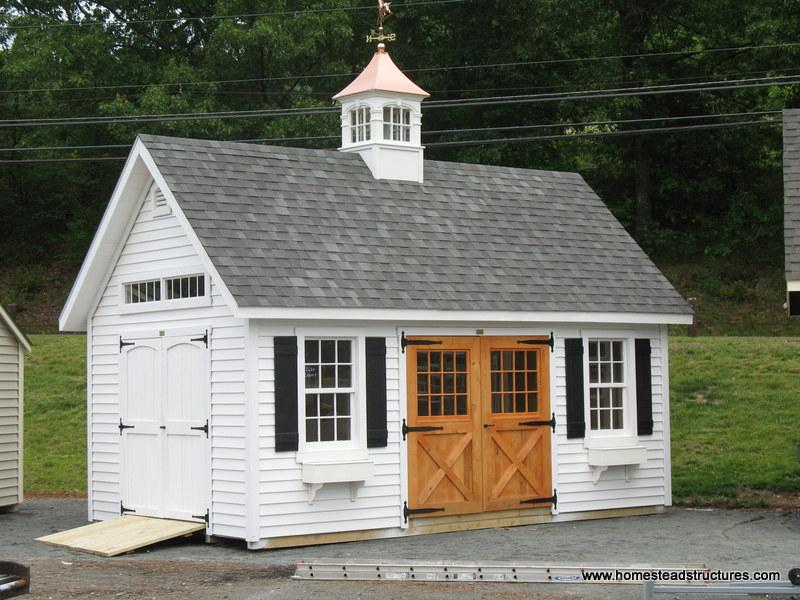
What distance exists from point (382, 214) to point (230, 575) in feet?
19.9

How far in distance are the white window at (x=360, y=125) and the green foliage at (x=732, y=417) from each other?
707 cm

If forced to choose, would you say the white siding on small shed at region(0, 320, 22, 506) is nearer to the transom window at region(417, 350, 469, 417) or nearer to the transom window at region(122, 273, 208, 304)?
the transom window at region(122, 273, 208, 304)

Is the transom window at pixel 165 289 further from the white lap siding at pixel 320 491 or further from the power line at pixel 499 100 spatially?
the power line at pixel 499 100

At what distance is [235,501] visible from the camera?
47.7ft

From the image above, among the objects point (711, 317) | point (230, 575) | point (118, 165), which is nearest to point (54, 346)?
point (118, 165)

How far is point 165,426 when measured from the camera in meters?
15.7

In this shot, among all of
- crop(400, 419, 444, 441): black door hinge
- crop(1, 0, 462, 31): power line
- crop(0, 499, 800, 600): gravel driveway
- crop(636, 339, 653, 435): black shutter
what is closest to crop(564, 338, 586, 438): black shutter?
crop(636, 339, 653, 435): black shutter

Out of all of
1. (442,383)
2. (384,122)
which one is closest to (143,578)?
(442,383)

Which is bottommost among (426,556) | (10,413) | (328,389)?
(426,556)

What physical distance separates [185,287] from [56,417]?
10436mm

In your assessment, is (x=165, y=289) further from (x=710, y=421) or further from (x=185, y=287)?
(x=710, y=421)

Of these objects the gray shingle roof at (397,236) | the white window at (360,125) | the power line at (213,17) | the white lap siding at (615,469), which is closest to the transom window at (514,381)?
the white lap siding at (615,469)

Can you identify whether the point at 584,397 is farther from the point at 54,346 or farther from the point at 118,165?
the point at 118,165

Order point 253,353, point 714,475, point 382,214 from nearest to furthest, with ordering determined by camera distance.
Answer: point 253,353
point 382,214
point 714,475
